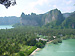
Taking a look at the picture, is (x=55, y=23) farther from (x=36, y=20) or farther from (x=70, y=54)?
(x=70, y=54)

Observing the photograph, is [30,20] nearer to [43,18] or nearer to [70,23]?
[43,18]

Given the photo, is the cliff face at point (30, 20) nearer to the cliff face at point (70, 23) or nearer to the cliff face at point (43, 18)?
the cliff face at point (43, 18)

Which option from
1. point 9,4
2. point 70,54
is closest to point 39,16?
point 70,54

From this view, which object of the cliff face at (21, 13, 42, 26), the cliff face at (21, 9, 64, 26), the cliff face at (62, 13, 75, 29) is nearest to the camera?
the cliff face at (62, 13, 75, 29)

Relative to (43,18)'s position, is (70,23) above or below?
below

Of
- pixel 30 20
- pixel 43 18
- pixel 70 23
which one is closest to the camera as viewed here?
pixel 70 23

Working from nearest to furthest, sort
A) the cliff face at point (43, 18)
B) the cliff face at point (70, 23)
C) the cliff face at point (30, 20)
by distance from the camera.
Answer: the cliff face at point (70, 23), the cliff face at point (43, 18), the cliff face at point (30, 20)

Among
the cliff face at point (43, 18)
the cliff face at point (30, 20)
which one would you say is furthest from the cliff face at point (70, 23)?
the cliff face at point (30, 20)

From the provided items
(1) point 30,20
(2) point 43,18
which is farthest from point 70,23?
(1) point 30,20

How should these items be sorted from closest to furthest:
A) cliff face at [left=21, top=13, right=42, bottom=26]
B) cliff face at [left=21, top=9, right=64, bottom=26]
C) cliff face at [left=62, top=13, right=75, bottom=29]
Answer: cliff face at [left=62, top=13, right=75, bottom=29], cliff face at [left=21, top=9, right=64, bottom=26], cliff face at [left=21, top=13, right=42, bottom=26]

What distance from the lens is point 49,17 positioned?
11944 centimetres

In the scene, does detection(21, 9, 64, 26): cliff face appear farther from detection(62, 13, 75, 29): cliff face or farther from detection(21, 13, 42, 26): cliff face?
detection(62, 13, 75, 29): cliff face

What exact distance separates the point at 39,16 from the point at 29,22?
55.4ft

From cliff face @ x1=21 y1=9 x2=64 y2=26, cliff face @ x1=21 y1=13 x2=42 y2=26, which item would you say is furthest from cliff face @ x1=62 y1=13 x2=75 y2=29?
cliff face @ x1=21 y1=13 x2=42 y2=26
